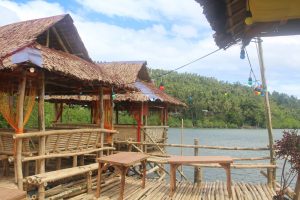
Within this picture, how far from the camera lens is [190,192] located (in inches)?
289

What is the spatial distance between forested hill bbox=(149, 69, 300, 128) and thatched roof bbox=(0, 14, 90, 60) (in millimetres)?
47148

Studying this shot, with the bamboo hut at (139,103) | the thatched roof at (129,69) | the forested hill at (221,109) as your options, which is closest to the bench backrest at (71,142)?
the bamboo hut at (139,103)

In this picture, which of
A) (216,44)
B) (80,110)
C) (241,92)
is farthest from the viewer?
(241,92)

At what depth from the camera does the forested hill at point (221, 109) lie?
197 feet

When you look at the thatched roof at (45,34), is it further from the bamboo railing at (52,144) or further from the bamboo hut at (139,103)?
the bamboo hut at (139,103)

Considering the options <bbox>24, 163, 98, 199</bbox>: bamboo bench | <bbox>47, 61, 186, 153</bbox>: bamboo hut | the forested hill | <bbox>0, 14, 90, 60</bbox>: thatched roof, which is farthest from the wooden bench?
the forested hill

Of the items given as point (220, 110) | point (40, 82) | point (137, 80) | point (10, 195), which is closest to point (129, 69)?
point (137, 80)

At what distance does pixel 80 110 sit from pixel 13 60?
21164 mm

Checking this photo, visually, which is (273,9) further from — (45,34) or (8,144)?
(45,34)

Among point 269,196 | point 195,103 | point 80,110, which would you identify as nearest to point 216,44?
point 269,196

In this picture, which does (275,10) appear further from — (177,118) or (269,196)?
(177,118)

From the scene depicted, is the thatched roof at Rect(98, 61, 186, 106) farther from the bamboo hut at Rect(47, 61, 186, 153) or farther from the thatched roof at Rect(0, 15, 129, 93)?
the thatched roof at Rect(0, 15, 129, 93)

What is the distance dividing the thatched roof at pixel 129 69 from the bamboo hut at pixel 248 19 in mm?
A: 10692

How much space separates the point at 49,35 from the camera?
8352mm
